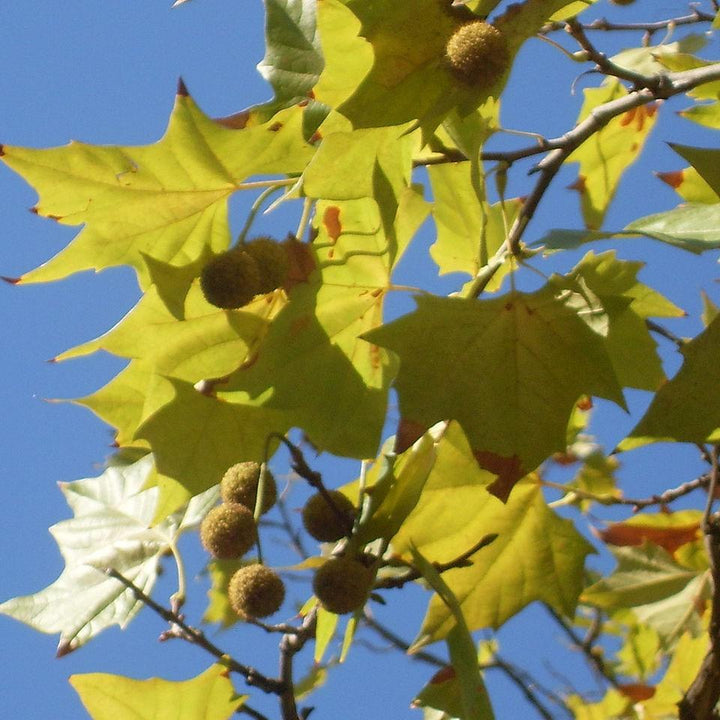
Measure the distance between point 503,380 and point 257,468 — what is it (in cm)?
43

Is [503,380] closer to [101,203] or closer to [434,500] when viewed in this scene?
[434,500]

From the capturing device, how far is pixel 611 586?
1.77 meters

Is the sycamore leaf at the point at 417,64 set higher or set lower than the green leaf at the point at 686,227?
higher

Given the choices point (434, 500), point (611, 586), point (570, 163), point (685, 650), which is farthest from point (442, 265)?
point (685, 650)

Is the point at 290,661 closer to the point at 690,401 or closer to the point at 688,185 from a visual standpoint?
the point at 690,401

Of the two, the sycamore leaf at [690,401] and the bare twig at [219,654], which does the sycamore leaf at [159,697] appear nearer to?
→ the bare twig at [219,654]

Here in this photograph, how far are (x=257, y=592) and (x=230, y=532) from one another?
0.09 meters

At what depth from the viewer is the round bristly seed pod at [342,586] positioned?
1.21 meters

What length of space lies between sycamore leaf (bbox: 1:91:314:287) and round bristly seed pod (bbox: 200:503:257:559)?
1.15 feet

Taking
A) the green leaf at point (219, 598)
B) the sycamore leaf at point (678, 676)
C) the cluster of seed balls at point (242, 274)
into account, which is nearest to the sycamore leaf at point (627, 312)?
the cluster of seed balls at point (242, 274)

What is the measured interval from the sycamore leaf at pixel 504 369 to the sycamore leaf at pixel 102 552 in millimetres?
615

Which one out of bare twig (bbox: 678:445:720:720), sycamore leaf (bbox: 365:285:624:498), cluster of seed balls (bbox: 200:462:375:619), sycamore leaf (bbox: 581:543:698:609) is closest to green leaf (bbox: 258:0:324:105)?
sycamore leaf (bbox: 365:285:624:498)

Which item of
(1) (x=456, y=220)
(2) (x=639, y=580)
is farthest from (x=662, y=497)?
(1) (x=456, y=220)

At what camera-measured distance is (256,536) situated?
1382mm
